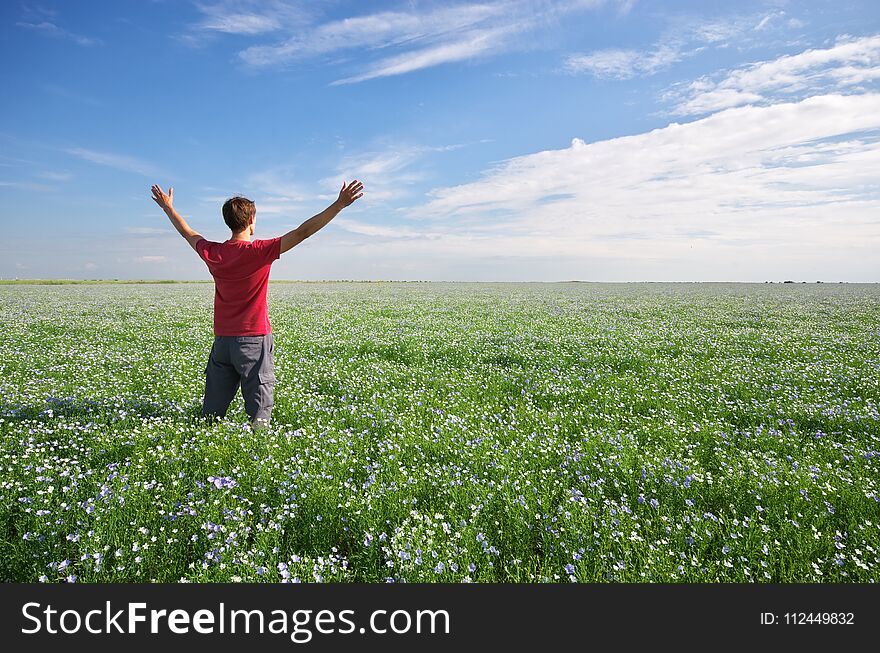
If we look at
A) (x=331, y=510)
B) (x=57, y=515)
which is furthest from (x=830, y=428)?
(x=57, y=515)

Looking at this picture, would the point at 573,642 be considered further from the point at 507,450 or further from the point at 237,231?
the point at 237,231

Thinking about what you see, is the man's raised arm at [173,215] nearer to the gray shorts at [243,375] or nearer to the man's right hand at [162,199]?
the man's right hand at [162,199]

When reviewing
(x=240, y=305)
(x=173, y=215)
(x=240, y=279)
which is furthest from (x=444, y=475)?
(x=173, y=215)

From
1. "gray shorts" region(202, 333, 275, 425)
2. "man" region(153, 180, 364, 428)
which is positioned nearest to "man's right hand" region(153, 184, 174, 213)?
"man" region(153, 180, 364, 428)

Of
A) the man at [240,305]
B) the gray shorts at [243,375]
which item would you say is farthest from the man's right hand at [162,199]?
the gray shorts at [243,375]

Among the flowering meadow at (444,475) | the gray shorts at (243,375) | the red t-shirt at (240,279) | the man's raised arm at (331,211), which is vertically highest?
the man's raised arm at (331,211)

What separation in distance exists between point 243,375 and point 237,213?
223 cm

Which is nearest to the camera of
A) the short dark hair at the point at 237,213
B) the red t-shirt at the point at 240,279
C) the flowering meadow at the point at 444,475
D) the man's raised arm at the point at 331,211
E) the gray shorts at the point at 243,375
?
the flowering meadow at the point at 444,475

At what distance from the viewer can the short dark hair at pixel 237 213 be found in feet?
19.6

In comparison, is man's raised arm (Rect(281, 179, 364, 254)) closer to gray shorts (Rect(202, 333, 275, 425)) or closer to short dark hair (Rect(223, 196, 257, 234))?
short dark hair (Rect(223, 196, 257, 234))

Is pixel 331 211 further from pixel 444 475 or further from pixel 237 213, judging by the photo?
pixel 444 475

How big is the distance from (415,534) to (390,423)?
10.6ft

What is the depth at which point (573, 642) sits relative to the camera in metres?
3.15

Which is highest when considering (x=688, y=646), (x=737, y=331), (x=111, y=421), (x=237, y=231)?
(x=237, y=231)
